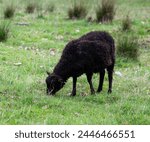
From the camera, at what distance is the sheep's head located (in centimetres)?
857

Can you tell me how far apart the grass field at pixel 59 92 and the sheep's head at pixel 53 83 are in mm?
130

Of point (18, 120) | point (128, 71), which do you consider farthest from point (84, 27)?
point (18, 120)

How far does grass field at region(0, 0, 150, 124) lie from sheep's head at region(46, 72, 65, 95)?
13cm

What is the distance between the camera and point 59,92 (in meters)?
9.09

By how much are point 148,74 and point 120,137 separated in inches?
186

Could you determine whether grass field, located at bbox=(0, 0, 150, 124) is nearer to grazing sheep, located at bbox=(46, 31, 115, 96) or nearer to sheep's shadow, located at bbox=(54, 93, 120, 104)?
sheep's shadow, located at bbox=(54, 93, 120, 104)

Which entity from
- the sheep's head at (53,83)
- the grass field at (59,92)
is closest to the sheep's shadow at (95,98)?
the grass field at (59,92)

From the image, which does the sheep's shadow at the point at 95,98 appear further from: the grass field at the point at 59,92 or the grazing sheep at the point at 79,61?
the grazing sheep at the point at 79,61

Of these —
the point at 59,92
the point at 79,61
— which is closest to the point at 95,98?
the point at 79,61

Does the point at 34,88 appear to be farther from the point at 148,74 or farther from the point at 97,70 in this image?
the point at 148,74

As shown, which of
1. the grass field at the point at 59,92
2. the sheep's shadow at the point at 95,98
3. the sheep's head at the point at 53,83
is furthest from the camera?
the sheep's head at the point at 53,83

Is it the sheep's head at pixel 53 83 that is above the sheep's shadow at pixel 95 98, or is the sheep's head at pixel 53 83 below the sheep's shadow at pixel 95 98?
above

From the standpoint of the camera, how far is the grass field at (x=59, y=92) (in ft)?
23.7

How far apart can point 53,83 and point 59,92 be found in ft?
1.85
